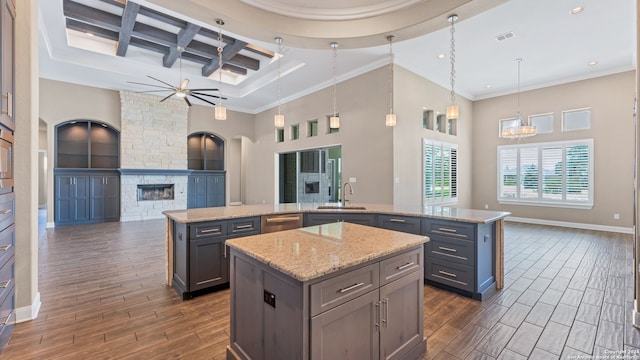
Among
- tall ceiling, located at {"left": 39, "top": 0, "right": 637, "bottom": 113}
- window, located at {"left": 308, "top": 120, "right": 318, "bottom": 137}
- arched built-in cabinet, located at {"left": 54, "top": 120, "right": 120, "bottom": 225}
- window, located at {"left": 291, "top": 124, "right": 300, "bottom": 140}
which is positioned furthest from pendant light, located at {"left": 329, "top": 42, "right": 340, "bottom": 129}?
arched built-in cabinet, located at {"left": 54, "top": 120, "right": 120, "bottom": 225}

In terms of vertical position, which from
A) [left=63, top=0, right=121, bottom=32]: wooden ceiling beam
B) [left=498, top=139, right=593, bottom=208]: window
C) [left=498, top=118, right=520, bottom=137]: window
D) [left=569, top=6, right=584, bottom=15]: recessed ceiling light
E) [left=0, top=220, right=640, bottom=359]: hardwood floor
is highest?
[left=63, top=0, right=121, bottom=32]: wooden ceiling beam

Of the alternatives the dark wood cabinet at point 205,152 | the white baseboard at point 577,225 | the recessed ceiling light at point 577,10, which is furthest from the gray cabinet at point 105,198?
the white baseboard at point 577,225

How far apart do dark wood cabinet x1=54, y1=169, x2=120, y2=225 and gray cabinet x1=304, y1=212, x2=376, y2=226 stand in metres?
7.08

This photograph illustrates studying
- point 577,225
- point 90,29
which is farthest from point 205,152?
point 577,225

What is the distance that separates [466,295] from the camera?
3018mm

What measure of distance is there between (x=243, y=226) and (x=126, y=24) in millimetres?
4368

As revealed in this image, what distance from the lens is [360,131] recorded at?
6285 mm

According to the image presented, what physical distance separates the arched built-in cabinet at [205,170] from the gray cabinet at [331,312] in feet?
27.9

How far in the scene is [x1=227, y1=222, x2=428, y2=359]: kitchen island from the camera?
4.41ft

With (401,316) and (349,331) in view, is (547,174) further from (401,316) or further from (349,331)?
(349,331)

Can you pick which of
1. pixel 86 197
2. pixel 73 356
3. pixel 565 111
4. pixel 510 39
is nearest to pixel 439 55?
pixel 510 39

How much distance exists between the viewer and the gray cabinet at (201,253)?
2.89 meters

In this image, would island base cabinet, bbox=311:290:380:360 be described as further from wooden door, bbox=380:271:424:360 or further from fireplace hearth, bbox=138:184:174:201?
fireplace hearth, bbox=138:184:174:201

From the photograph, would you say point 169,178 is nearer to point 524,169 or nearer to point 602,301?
point 602,301
